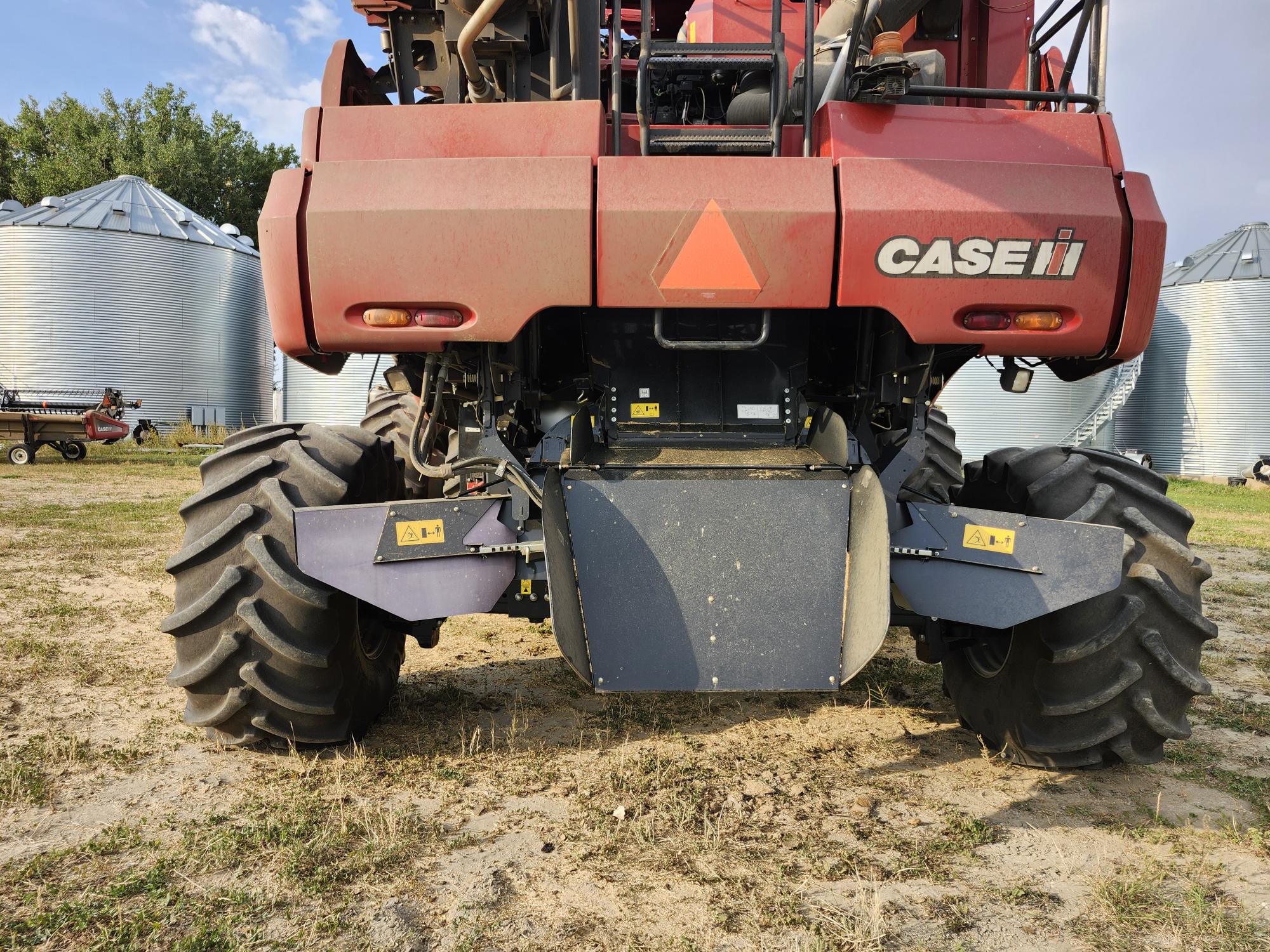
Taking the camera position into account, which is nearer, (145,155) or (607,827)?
(607,827)

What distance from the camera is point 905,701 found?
160 inches

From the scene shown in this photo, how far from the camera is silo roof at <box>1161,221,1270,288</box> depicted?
66.1 feet

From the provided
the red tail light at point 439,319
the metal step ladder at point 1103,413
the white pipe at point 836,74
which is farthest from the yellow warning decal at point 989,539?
the metal step ladder at point 1103,413

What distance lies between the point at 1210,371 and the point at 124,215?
88.0 feet

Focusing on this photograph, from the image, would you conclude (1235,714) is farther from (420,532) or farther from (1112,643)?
(420,532)

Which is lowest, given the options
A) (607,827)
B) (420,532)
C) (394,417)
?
(607,827)

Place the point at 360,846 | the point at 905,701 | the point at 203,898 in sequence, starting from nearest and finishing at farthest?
the point at 203,898 → the point at 360,846 → the point at 905,701

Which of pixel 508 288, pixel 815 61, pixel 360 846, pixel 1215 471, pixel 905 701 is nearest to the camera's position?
pixel 360 846

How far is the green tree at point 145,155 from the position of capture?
32.9 m

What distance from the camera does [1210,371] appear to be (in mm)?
20156

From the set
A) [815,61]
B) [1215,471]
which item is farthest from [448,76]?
[1215,471]

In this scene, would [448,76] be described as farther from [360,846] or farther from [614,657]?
[360,846]

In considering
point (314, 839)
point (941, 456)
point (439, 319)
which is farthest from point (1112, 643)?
→ point (941, 456)

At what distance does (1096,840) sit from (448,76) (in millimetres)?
3326
